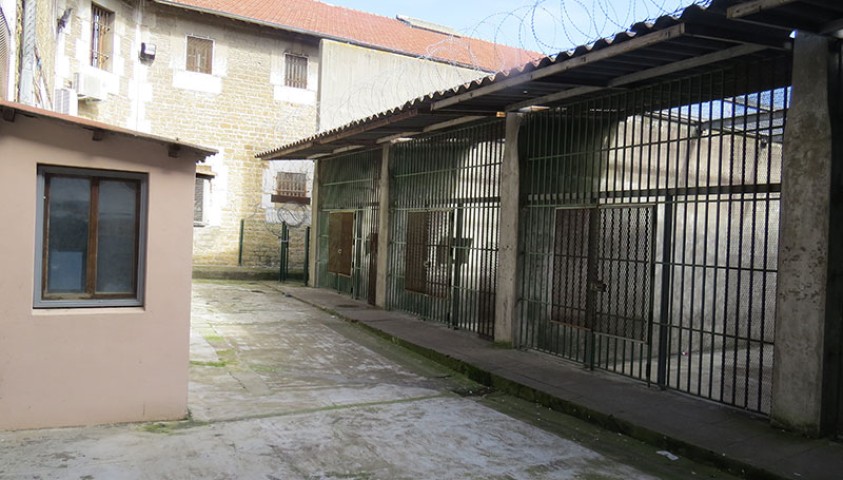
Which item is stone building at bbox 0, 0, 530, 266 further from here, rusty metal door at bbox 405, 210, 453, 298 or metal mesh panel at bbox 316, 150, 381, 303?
rusty metal door at bbox 405, 210, 453, 298

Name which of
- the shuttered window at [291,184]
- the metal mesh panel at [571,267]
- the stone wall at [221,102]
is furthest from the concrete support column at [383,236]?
the shuttered window at [291,184]

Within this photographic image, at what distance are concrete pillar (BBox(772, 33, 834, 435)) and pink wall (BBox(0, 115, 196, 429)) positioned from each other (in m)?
5.00

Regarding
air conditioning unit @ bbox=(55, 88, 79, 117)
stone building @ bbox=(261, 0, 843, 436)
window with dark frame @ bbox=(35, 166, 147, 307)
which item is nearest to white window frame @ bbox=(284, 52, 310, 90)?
air conditioning unit @ bbox=(55, 88, 79, 117)

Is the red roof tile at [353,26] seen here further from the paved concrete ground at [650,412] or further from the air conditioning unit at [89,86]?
the paved concrete ground at [650,412]

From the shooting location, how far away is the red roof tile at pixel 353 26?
19.4 meters

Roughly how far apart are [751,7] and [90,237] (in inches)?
206

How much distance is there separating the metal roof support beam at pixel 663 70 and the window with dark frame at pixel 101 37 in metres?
14.1

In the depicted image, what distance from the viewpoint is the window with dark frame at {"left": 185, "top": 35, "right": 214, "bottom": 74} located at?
19.0 metres

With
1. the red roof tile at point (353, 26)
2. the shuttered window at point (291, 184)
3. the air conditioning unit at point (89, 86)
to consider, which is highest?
the red roof tile at point (353, 26)

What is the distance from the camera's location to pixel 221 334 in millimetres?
9609

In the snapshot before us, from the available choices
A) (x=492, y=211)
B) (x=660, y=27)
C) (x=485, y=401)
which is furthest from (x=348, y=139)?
(x=660, y=27)

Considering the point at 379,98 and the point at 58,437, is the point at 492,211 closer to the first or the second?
the point at 58,437

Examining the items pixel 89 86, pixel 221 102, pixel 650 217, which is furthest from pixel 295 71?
pixel 650 217

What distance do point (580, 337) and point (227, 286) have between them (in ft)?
35.8
